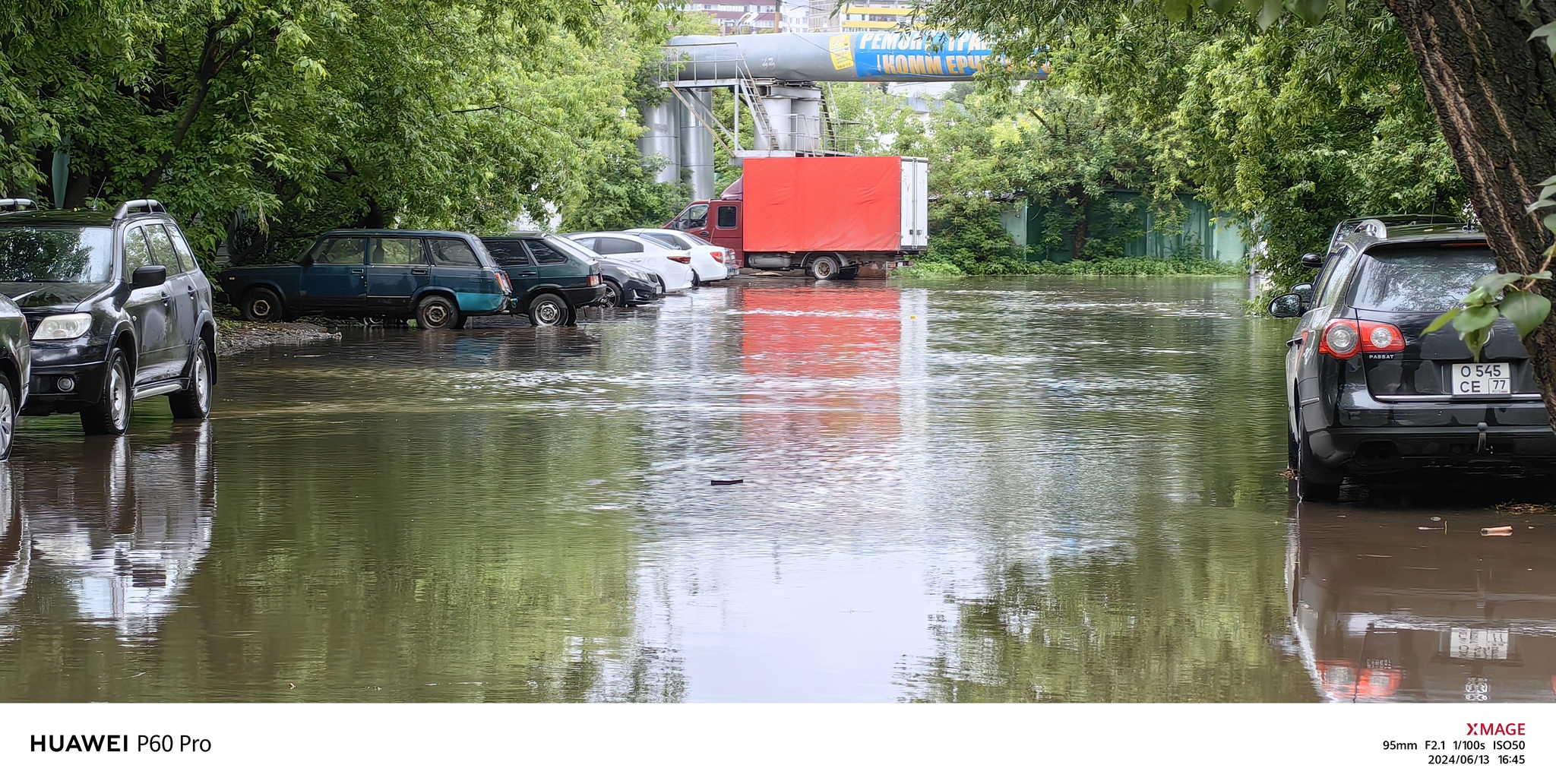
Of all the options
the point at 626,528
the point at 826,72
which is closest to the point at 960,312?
the point at 826,72

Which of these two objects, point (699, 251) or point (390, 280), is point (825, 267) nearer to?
point (699, 251)

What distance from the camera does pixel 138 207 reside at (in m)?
14.2

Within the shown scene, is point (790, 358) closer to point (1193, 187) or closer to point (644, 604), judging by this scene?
point (644, 604)

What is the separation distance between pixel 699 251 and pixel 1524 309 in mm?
38759

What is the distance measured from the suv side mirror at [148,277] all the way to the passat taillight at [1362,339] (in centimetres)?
880

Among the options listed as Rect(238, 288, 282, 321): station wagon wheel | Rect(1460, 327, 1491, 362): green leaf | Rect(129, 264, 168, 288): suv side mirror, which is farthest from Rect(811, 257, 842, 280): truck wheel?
Rect(1460, 327, 1491, 362): green leaf

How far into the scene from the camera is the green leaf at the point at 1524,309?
8.95 feet

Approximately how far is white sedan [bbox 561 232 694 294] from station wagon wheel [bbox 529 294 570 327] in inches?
362

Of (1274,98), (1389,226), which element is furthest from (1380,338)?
(1274,98)

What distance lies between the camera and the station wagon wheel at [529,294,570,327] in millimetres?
27562

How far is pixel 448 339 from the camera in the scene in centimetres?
2405

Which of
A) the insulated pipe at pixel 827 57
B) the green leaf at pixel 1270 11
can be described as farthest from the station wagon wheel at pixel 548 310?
the green leaf at pixel 1270 11

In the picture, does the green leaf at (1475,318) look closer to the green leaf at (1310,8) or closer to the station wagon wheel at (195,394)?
the green leaf at (1310,8)
